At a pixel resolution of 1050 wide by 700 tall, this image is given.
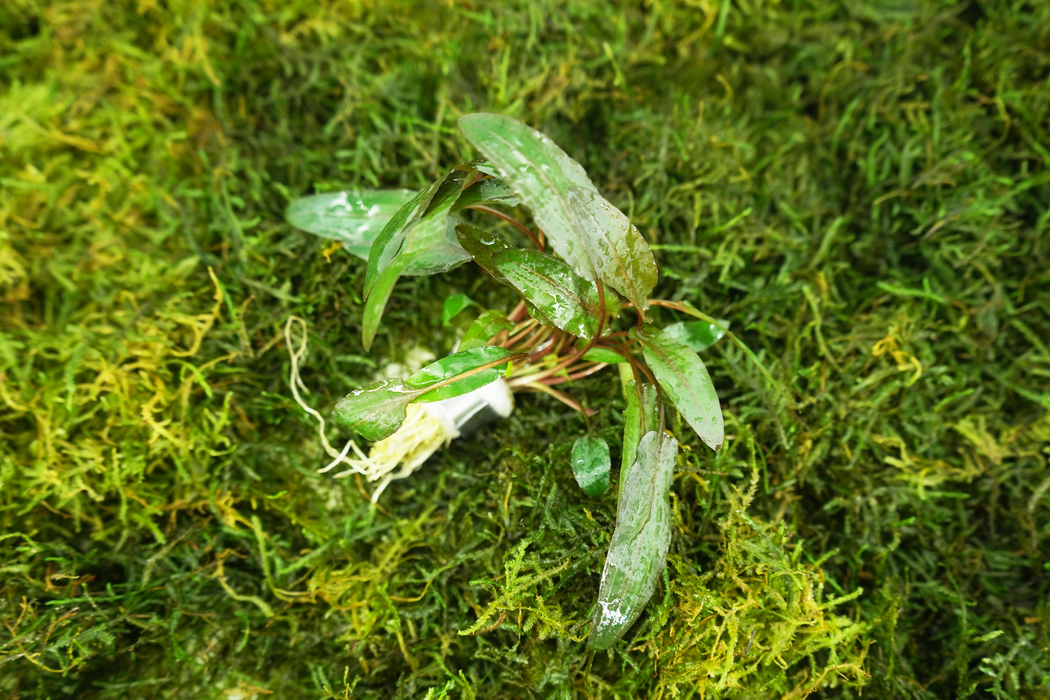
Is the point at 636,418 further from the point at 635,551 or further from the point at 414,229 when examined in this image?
the point at 414,229

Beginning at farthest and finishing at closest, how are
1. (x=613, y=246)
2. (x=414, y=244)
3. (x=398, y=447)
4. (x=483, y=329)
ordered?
1. (x=398, y=447)
2. (x=483, y=329)
3. (x=613, y=246)
4. (x=414, y=244)

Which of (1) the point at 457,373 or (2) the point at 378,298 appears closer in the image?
(2) the point at 378,298

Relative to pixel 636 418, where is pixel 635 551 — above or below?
below

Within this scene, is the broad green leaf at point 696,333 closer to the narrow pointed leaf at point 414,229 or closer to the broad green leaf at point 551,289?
the broad green leaf at point 551,289

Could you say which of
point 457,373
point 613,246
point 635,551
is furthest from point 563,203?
point 635,551

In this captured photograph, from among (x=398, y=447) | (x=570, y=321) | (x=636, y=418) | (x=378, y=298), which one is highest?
(x=378, y=298)

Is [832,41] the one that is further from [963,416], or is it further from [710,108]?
[963,416]

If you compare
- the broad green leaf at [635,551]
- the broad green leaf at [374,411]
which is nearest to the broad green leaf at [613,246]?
the broad green leaf at [635,551]
